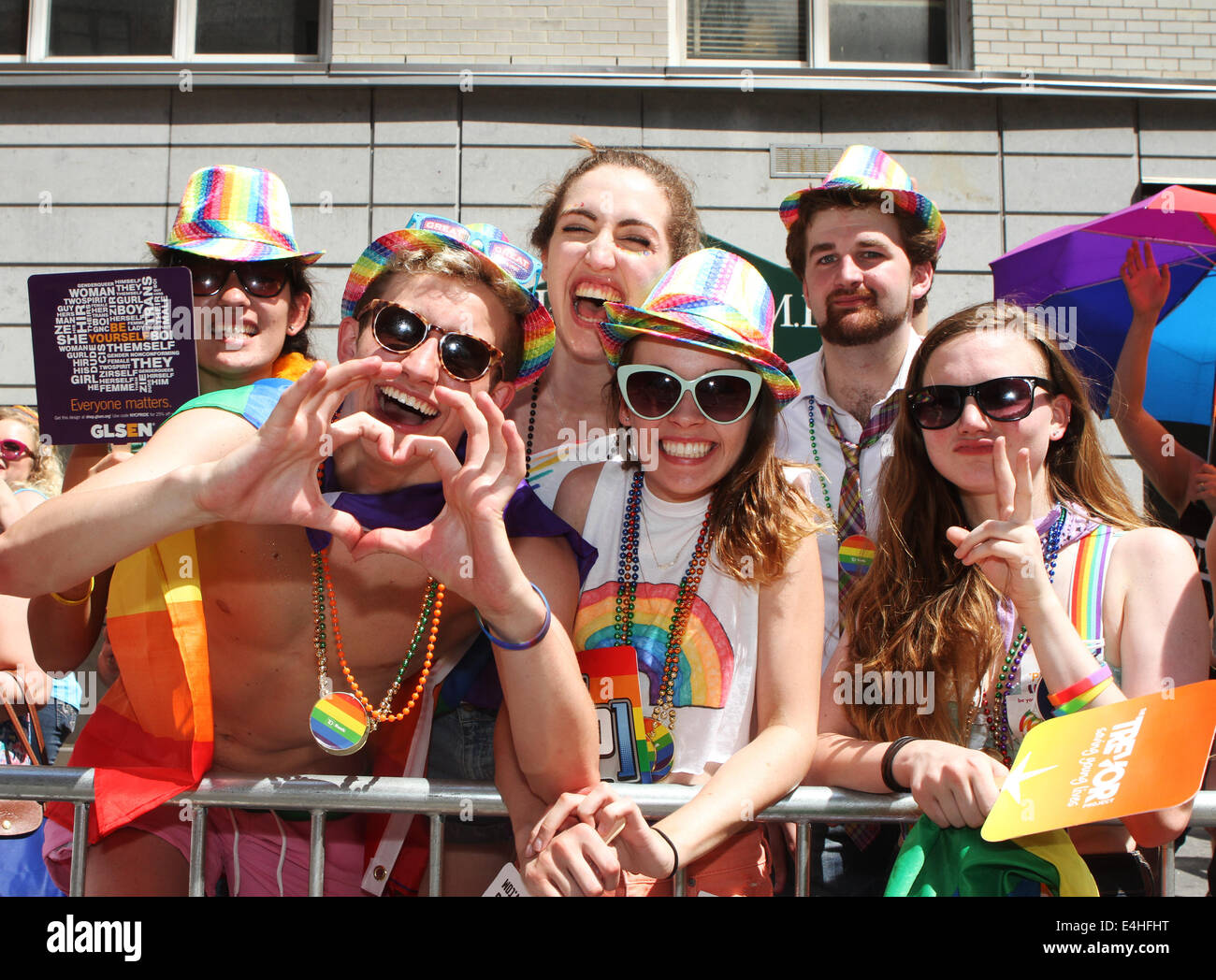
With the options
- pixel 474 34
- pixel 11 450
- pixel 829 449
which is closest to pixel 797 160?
pixel 474 34

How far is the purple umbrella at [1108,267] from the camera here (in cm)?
402

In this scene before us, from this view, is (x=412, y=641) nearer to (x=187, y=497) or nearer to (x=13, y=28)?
(x=187, y=497)

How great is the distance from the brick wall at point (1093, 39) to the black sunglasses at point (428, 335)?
760cm

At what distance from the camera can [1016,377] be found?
262 cm

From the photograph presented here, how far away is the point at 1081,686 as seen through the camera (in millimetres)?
2186

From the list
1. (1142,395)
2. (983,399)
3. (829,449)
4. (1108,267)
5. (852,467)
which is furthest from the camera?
(1108,267)

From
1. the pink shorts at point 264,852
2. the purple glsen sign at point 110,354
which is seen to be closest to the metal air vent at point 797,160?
the purple glsen sign at point 110,354

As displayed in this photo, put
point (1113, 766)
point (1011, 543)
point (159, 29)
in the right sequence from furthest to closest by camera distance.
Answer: point (159, 29)
point (1011, 543)
point (1113, 766)

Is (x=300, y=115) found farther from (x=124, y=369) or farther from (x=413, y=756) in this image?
(x=413, y=756)

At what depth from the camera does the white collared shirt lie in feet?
10.4

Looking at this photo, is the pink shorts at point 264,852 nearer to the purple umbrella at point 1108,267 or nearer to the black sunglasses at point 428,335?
the black sunglasses at point 428,335

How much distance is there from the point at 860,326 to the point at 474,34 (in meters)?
5.91

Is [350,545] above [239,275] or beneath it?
beneath

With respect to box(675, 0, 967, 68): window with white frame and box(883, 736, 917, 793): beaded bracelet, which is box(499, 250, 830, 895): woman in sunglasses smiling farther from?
box(675, 0, 967, 68): window with white frame
